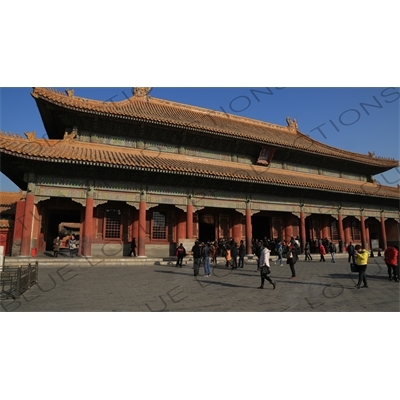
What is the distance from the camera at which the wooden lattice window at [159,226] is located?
1694 centimetres

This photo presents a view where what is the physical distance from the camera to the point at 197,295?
7098mm

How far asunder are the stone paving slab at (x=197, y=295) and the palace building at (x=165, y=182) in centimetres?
537

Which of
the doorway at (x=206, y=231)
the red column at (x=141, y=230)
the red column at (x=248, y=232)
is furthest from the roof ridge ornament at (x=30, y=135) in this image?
the red column at (x=248, y=232)

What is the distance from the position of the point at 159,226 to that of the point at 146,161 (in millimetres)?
4149

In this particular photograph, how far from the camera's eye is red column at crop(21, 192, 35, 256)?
12945 mm

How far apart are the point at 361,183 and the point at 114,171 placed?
19.9 metres

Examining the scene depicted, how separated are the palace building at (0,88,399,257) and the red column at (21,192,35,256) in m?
0.04

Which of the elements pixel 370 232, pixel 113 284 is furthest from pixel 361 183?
pixel 113 284

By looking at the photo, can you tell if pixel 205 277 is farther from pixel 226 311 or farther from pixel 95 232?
pixel 95 232

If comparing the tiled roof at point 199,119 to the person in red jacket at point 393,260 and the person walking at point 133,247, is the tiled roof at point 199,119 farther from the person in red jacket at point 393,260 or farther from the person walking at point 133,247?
the person in red jacket at point 393,260

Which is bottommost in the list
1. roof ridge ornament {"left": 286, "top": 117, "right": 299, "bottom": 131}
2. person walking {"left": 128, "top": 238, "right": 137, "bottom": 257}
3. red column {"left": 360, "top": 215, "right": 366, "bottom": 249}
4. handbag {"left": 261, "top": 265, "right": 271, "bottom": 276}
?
handbag {"left": 261, "top": 265, "right": 271, "bottom": 276}

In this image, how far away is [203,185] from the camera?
54.5ft

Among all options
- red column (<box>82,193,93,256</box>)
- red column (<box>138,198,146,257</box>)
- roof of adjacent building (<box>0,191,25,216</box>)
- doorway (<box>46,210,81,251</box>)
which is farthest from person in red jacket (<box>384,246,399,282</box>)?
roof of adjacent building (<box>0,191,25,216</box>)

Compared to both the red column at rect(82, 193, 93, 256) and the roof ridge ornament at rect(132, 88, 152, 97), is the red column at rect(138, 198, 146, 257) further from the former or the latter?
the roof ridge ornament at rect(132, 88, 152, 97)
